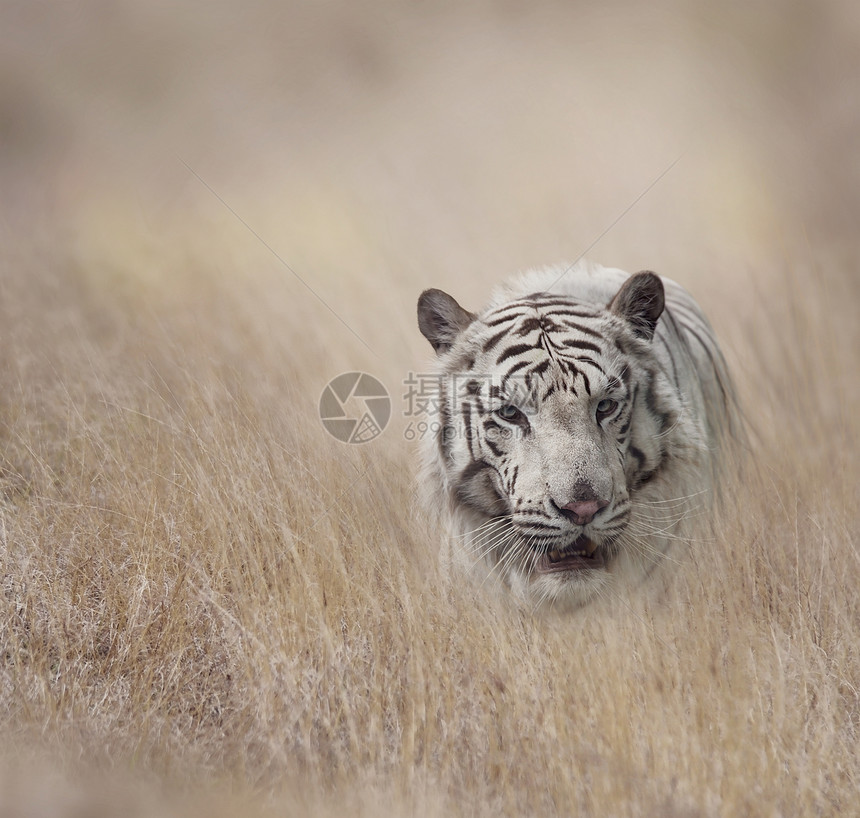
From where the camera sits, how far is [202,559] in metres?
4.48

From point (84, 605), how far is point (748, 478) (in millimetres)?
3451

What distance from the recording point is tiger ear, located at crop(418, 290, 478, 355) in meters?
4.29

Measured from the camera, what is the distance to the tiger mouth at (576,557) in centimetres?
407

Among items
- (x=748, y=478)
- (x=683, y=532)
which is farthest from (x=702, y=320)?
(x=683, y=532)

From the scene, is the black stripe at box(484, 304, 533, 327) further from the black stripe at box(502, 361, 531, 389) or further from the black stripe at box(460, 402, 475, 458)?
the black stripe at box(460, 402, 475, 458)

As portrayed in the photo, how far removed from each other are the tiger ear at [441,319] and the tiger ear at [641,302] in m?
0.72

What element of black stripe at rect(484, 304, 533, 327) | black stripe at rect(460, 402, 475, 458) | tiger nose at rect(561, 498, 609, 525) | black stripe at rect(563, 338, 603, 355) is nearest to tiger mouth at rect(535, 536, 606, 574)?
tiger nose at rect(561, 498, 609, 525)

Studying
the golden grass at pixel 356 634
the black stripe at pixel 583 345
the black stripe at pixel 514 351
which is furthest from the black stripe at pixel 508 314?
the golden grass at pixel 356 634

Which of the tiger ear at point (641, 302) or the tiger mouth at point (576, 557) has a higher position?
the tiger ear at point (641, 302)

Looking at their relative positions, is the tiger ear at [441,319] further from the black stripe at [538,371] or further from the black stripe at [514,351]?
the black stripe at [538,371]

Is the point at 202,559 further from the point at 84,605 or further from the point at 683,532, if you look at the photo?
the point at 683,532

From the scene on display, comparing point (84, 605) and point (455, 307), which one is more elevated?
point (455, 307)

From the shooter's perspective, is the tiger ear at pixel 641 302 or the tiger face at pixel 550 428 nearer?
the tiger face at pixel 550 428

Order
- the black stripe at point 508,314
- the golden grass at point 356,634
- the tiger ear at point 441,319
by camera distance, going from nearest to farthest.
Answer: the golden grass at point 356,634 < the tiger ear at point 441,319 < the black stripe at point 508,314
